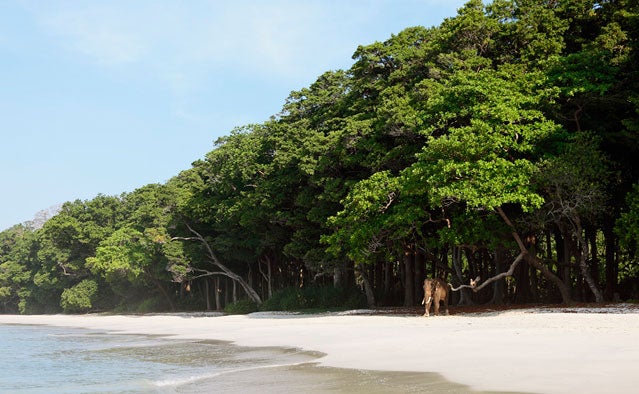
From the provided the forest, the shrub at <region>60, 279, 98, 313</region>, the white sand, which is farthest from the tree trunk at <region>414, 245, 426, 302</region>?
the shrub at <region>60, 279, 98, 313</region>

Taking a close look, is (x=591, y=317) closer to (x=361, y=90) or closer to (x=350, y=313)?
(x=350, y=313)

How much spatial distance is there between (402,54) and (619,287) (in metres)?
13.8

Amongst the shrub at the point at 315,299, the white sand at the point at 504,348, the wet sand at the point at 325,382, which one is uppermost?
the shrub at the point at 315,299

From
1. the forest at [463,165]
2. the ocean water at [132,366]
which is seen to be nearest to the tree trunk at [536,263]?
the forest at [463,165]

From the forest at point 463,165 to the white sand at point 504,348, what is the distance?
419cm

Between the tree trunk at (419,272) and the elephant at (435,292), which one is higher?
the tree trunk at (419,272)

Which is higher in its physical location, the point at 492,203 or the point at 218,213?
the point at 218,213

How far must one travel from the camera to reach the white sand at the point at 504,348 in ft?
28.0

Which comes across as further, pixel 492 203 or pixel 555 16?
pixel 555 16

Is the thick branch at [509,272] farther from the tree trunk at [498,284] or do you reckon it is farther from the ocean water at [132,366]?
the ocean water at [132,366]

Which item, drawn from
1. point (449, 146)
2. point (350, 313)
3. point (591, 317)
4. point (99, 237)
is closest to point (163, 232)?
point (99, 237)

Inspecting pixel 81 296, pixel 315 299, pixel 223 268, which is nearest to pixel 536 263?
pixel 315 299

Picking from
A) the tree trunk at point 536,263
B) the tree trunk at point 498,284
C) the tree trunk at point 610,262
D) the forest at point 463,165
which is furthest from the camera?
the tree trunk at point 498,284

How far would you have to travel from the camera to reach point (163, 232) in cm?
5084
